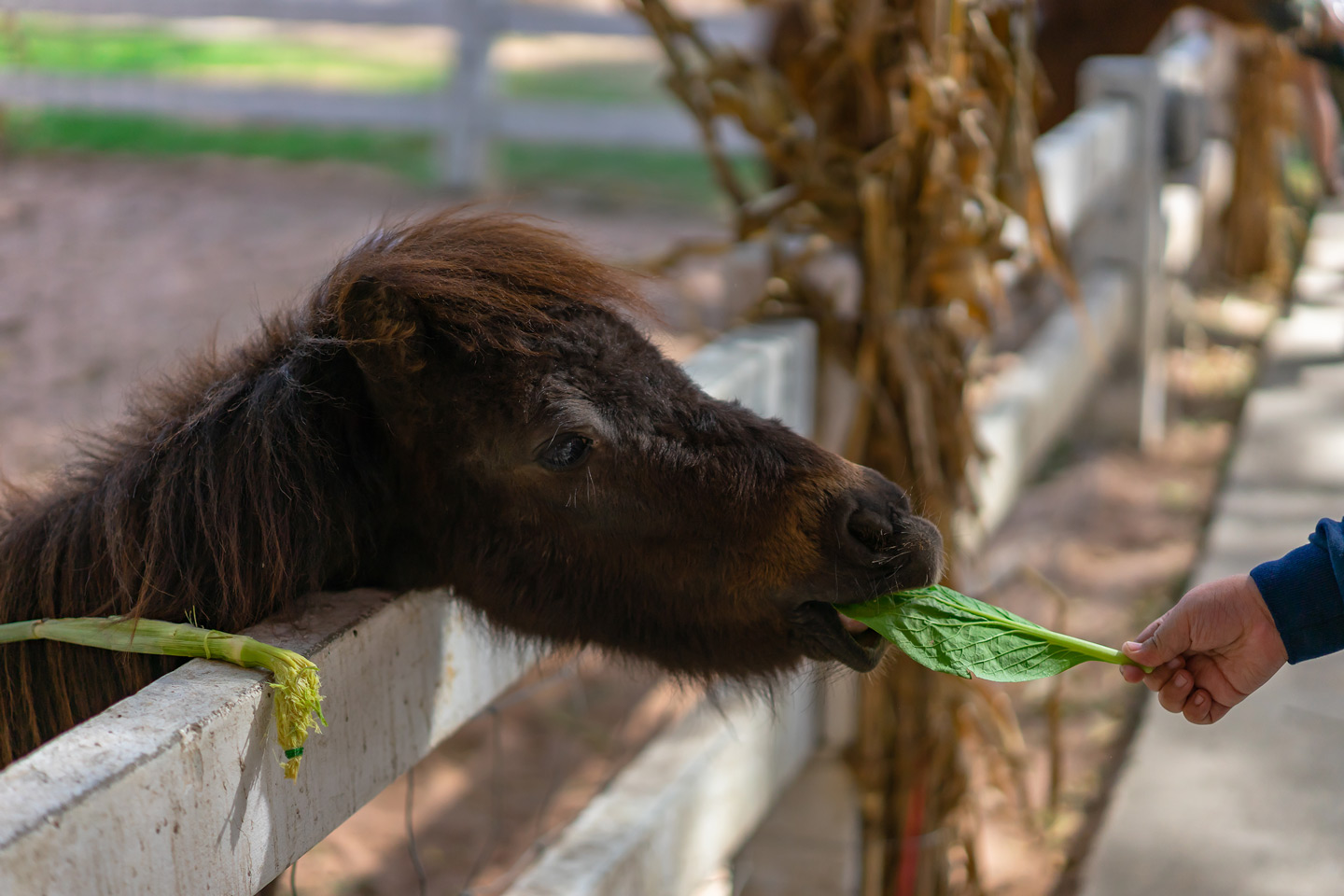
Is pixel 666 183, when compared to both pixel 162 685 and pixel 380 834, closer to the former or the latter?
pixel 380 834

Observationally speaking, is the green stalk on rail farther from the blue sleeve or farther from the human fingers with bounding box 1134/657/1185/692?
the blue sleeve

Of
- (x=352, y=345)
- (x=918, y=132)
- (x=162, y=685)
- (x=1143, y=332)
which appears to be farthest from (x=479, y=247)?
(x=1143, y=332)

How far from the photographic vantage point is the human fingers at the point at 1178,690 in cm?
171

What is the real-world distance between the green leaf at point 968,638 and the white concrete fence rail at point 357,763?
312 mm

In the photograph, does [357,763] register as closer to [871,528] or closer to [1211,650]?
[871,528]

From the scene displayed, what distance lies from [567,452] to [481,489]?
16cm

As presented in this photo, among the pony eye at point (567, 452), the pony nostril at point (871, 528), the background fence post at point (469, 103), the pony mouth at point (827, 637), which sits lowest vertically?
the background fence post at point (469, 103)

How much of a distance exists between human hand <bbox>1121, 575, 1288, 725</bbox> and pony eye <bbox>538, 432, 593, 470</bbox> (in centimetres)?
83

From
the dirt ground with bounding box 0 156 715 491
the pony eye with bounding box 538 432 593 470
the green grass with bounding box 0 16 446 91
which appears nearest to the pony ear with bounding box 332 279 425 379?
the pony eye with bounding box 538 432 593 470

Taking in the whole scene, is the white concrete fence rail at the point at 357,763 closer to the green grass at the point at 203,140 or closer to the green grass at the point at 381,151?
the green grass at the point at 381,151

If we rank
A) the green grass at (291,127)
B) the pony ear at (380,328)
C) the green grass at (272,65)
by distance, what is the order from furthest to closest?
the green grass at (272,65) < the green grass at (291,127) < the pony ear at (380,328)

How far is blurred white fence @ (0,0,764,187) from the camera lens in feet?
34.1

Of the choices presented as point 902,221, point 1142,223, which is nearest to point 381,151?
point 1142,223

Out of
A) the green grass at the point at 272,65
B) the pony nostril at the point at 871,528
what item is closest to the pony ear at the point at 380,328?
the pony nostril at the point at 871,528
